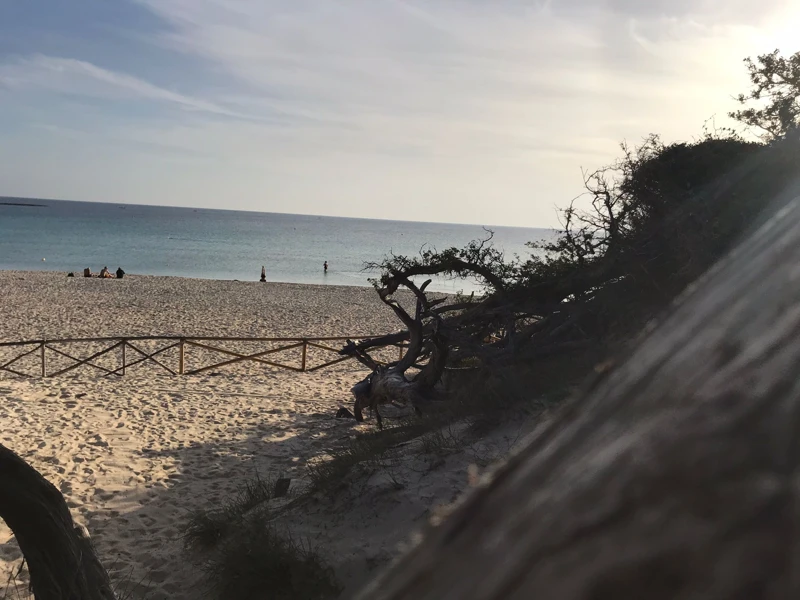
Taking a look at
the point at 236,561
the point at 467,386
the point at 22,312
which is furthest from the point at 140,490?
the point at 22,312

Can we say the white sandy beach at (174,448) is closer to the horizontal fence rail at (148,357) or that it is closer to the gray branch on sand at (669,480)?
the horizontal fence rail at (148,357)

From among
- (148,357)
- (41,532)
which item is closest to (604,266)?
(41,532)

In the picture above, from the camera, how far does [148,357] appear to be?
15.3m

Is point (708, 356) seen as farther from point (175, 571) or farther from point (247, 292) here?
point (247, 292)

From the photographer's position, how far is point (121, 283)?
3572cm

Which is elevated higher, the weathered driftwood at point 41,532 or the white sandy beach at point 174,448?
the weathered driftwood at point 41,532

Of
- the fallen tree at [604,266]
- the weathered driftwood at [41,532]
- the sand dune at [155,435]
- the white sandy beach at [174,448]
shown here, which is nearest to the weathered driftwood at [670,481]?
the weathered driftwood at [41,532]

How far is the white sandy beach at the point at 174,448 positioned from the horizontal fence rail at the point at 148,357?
0.86 feet

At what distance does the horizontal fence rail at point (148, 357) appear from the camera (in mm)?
14852

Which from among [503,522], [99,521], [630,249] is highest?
[630,249]

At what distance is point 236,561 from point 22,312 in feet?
79.0

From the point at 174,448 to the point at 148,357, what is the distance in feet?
22.6

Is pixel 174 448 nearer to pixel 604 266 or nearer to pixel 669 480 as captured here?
pixel 604 266

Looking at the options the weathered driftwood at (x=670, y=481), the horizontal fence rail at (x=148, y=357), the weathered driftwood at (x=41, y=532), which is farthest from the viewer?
the horizontal fence rail at (x=148, y=357)
